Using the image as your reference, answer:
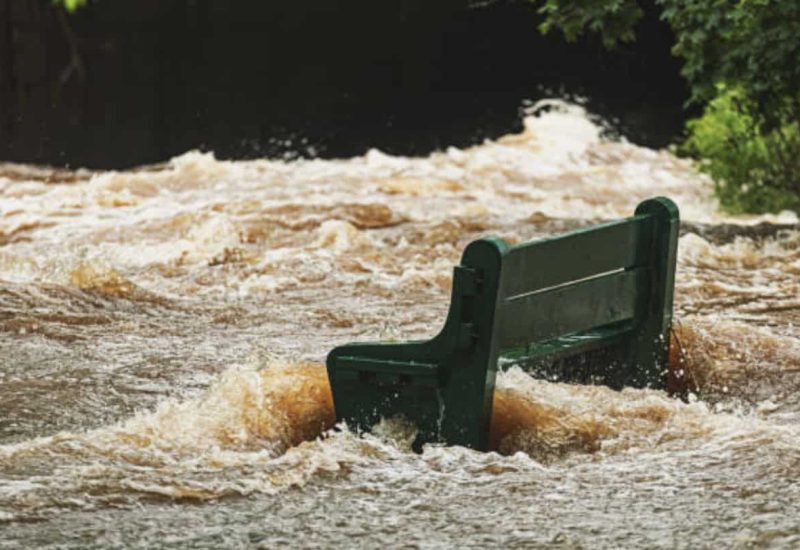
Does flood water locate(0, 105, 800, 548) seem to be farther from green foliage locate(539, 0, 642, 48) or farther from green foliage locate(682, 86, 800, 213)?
green foliage locate(539, 0, 642, 48)

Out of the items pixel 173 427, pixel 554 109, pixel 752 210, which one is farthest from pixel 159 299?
pixel 554 109

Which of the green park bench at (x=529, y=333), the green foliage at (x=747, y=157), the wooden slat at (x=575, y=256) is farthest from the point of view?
the green foliage at (x=747, y=157)

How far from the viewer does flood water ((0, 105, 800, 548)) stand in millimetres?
5609

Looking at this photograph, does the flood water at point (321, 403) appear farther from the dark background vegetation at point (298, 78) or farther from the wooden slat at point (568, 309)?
the dark background vegetation at point (298, 78)

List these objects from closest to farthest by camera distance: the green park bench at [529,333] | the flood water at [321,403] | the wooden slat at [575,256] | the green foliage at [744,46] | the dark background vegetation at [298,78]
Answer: the flood water at [321,403], the green park bench at [529,333], the wooden slat at [575,256], the green foliage at [744,46], the dark background vegetation at [298,78]

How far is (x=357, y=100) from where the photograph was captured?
19.9m

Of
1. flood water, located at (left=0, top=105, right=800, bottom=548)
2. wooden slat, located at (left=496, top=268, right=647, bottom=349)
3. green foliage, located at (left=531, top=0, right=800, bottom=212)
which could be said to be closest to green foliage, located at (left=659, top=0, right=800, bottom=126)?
green foliage, located at (left=531, top=0, right=800, bottom=212)

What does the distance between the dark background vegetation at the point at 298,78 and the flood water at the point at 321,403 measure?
12.8 ft

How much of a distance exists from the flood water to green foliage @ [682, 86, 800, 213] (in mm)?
360

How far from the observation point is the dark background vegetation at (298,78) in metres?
18.3

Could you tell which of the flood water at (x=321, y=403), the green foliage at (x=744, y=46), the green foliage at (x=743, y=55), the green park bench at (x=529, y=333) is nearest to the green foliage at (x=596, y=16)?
the green foliage at (x=743, y=55)

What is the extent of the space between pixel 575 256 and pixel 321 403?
122cm

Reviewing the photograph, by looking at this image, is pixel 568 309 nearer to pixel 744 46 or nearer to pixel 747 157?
pixel 744 46

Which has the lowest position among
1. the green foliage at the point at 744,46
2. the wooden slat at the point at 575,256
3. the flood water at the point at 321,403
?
the flood water at the point at 321,403
